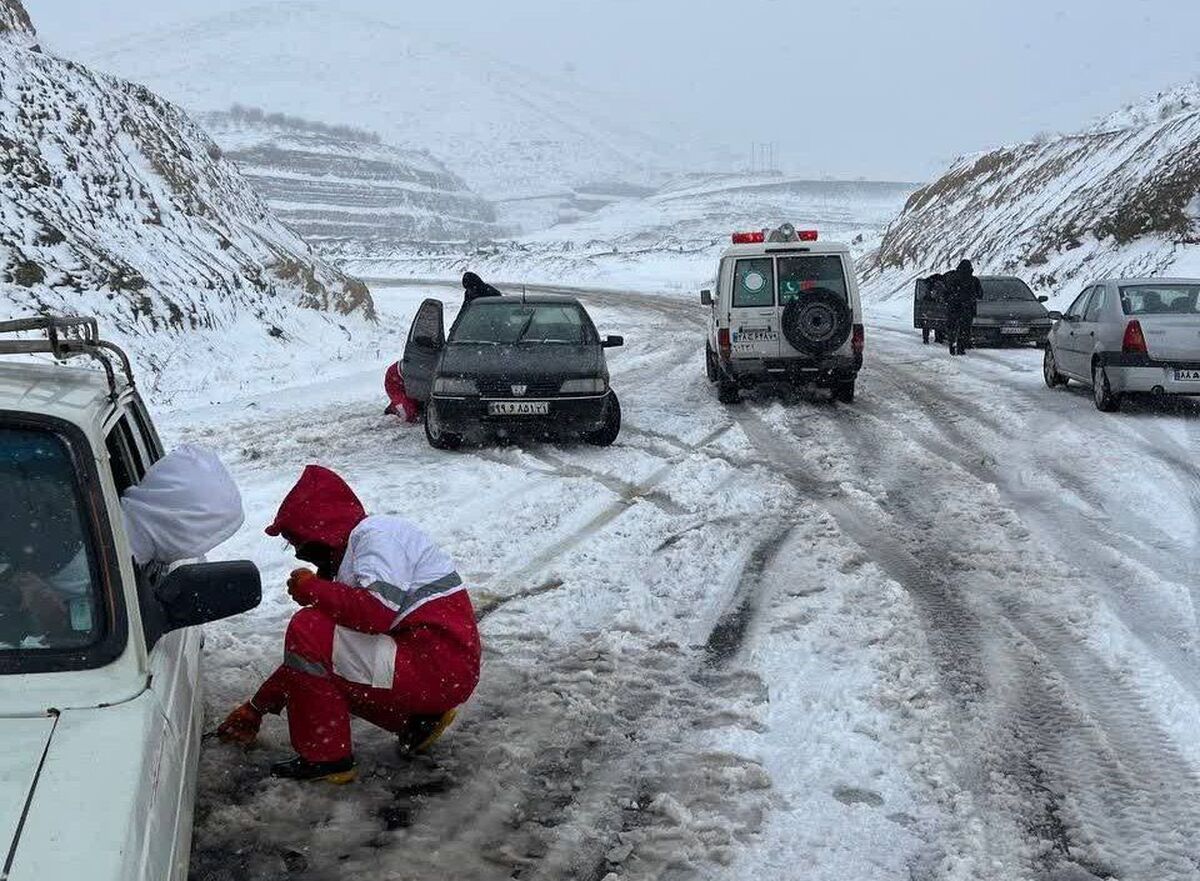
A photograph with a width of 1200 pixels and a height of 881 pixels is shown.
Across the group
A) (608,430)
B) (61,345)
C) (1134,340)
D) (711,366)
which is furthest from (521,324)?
(61,345)

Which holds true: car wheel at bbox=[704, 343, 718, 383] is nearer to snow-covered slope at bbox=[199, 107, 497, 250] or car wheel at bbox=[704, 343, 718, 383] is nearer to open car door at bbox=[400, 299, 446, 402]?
open car door at bbox=[400, 299, 446, 402]

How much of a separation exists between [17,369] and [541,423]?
738cm

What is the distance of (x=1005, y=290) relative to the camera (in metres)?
20.6

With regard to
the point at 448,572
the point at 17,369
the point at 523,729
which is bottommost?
the point at 523,729

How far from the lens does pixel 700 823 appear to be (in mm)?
3875

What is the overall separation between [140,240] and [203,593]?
16424 mm

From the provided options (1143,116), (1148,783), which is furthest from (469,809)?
(1143,116)

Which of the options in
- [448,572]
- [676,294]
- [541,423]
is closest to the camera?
[448,572]

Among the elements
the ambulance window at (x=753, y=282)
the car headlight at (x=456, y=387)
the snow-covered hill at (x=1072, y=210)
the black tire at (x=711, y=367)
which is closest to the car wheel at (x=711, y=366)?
the black tire at (x=711, y=367)

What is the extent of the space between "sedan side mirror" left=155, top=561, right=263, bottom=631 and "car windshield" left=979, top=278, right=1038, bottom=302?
19276mm

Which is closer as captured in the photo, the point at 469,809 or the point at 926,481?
the point at 469,809

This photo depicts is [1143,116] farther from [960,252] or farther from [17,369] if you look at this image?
[17,369]

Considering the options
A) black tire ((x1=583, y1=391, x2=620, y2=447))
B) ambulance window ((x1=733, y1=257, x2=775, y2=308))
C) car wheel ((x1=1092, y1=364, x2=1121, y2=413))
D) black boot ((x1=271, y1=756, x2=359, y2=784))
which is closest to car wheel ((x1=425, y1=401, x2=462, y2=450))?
black tire ((x1=583, y1=391, x2=620, y2=447))

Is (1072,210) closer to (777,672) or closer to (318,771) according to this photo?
(777,672)
